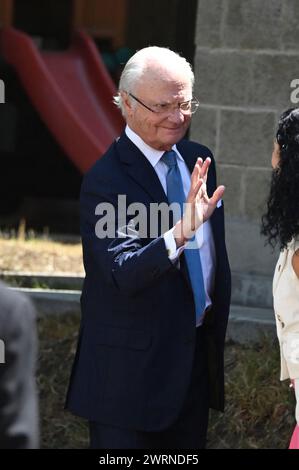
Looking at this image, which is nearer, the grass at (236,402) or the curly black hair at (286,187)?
the curly black hair at (286,187)

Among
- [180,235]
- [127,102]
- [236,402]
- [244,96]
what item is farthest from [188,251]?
[244,96]

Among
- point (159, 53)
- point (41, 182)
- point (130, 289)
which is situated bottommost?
point (41, 182)

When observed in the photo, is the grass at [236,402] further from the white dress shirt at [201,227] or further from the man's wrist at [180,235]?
the man's wrist at [180,235]

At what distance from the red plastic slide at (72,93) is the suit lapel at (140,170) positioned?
254 inches

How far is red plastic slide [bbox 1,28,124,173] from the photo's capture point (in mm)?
10875

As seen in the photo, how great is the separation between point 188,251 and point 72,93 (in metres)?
7.60

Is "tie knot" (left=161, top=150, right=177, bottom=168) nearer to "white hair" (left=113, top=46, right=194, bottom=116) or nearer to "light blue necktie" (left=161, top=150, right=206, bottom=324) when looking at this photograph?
"light blue necktie" (left=161, top=150, right=206, bottom=324)

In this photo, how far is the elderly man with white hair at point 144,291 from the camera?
4.12m

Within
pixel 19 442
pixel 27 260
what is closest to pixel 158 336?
pixel 19 442

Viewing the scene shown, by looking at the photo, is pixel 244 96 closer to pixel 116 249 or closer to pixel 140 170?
pixel 140 170

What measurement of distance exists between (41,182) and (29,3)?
3.35 metres

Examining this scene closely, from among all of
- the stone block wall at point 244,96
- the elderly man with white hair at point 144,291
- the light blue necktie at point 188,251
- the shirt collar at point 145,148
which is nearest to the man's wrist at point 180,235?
the elderly man with white hair at point 144,291

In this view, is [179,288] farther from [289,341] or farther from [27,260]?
[27,260]
